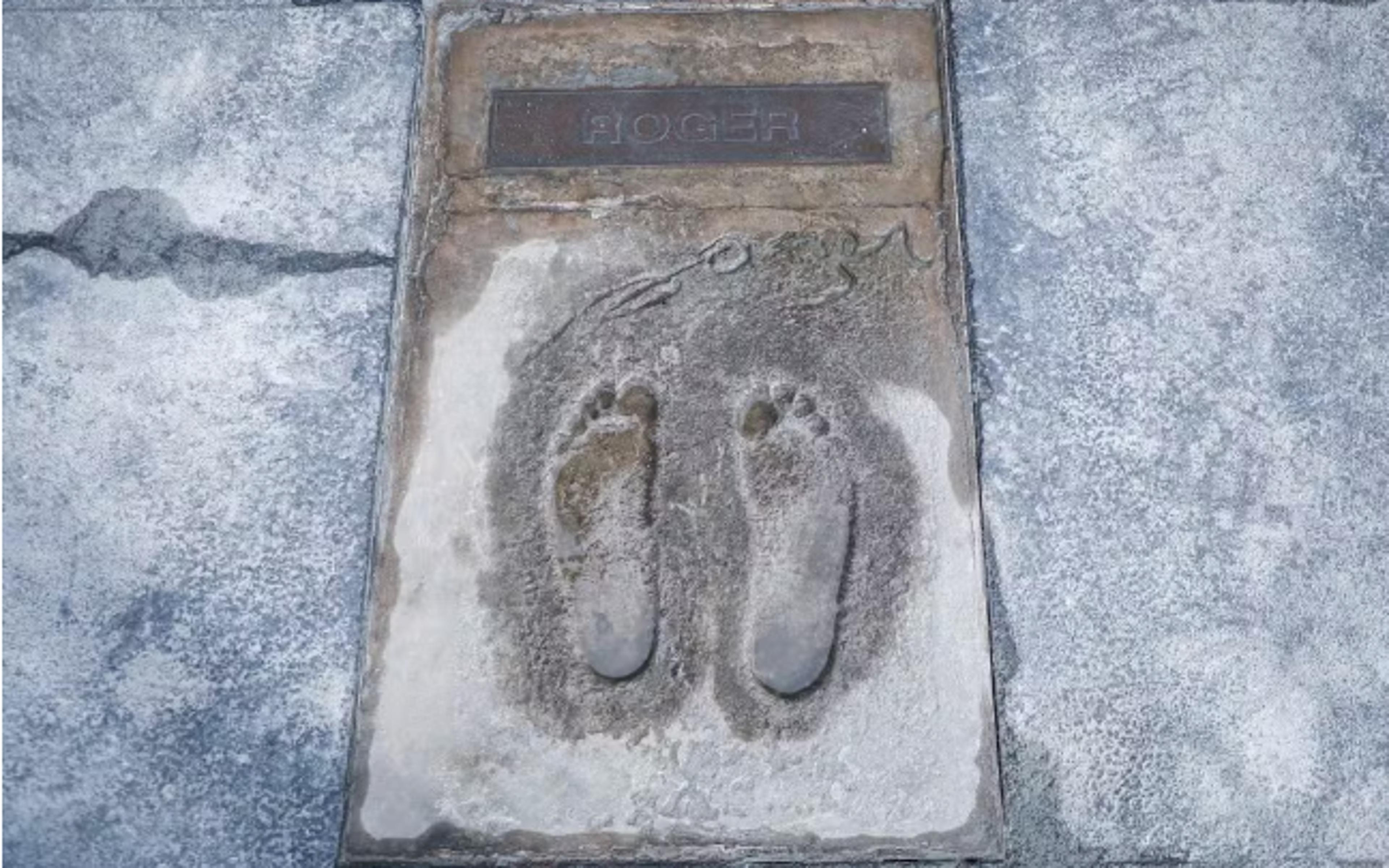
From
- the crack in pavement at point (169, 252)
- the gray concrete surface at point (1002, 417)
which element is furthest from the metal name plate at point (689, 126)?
the crack in pavement at point (169, 252)

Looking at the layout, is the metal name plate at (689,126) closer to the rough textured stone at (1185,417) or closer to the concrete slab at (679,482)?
the concrete slab at (679,482)

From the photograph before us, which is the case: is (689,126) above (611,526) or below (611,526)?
above

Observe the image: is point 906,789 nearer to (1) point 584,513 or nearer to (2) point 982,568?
(2) point 982,568

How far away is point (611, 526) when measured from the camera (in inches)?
57.4

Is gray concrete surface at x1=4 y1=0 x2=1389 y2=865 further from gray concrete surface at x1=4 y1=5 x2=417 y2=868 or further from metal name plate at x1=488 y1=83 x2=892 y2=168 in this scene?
metal name plate at x1=488 y1=83 x2=892 y2=168

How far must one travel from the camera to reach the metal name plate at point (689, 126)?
1.63 m

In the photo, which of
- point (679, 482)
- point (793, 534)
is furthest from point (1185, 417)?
point (679, 482)

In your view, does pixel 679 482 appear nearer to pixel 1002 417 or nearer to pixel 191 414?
pixel 1002 417

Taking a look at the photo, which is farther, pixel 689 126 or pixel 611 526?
pixel 689 126

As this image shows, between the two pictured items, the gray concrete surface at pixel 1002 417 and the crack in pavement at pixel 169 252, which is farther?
the crack in pavement at pixel 169 252

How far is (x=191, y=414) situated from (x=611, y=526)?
0.56 m

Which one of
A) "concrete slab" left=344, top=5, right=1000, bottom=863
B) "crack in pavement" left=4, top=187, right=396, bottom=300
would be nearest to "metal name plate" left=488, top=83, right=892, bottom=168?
"concrete slab" left=344, top=5, right=1000, bottom=863

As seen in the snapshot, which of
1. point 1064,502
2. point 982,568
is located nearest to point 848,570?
point 982,568

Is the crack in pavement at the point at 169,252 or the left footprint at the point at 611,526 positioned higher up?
the crack in pavement at the point at 169,252
